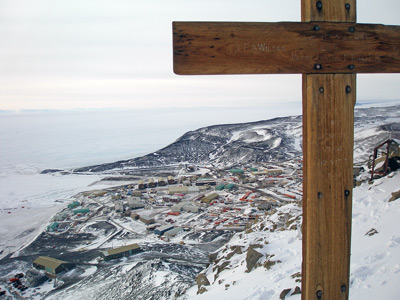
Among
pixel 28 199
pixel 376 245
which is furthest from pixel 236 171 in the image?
pixel 376 245

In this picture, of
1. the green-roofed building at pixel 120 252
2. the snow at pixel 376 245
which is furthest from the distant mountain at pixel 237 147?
the snow at pixel 376 245

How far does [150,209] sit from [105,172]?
14.8 metres

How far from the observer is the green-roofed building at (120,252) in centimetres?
1237

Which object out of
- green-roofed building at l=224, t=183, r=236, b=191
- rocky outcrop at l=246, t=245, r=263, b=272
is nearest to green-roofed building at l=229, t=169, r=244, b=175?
green-roofed building at l=224, t=183, r=236, b=191

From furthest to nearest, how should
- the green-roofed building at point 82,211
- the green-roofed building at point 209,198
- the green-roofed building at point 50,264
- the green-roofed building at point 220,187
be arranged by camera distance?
the green-roofed building at point 220,187, the green-roofed building at point 209,198, the green-roofed building at point 82,211, the green-roofed building at point 50,264

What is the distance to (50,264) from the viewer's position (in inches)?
470

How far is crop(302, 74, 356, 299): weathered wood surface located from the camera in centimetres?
Result: 141

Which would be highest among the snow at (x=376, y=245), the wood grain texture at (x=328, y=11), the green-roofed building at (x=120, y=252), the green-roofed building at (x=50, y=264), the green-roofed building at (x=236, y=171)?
the wood grain texture at (x=328, y=11)

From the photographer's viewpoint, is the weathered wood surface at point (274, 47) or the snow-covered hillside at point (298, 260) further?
the snow-covered hillside at point (298, 260)

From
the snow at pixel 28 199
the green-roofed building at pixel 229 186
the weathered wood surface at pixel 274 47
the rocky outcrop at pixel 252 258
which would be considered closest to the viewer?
Answer: the weathered wood surface at pixel 274 47

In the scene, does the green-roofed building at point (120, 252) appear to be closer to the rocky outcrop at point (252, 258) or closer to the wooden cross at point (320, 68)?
the rocky outcrop at point (252, 258)

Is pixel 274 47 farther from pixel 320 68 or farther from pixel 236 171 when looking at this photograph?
pixel 236 171

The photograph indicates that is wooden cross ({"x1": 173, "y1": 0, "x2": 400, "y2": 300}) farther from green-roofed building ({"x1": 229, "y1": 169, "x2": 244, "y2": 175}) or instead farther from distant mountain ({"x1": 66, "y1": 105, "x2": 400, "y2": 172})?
distant mountain ({"x1": 66, "y1": 105, "x2": 400, "y2": 172})

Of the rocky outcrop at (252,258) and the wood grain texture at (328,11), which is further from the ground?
the wood grain texture at (328,11)
